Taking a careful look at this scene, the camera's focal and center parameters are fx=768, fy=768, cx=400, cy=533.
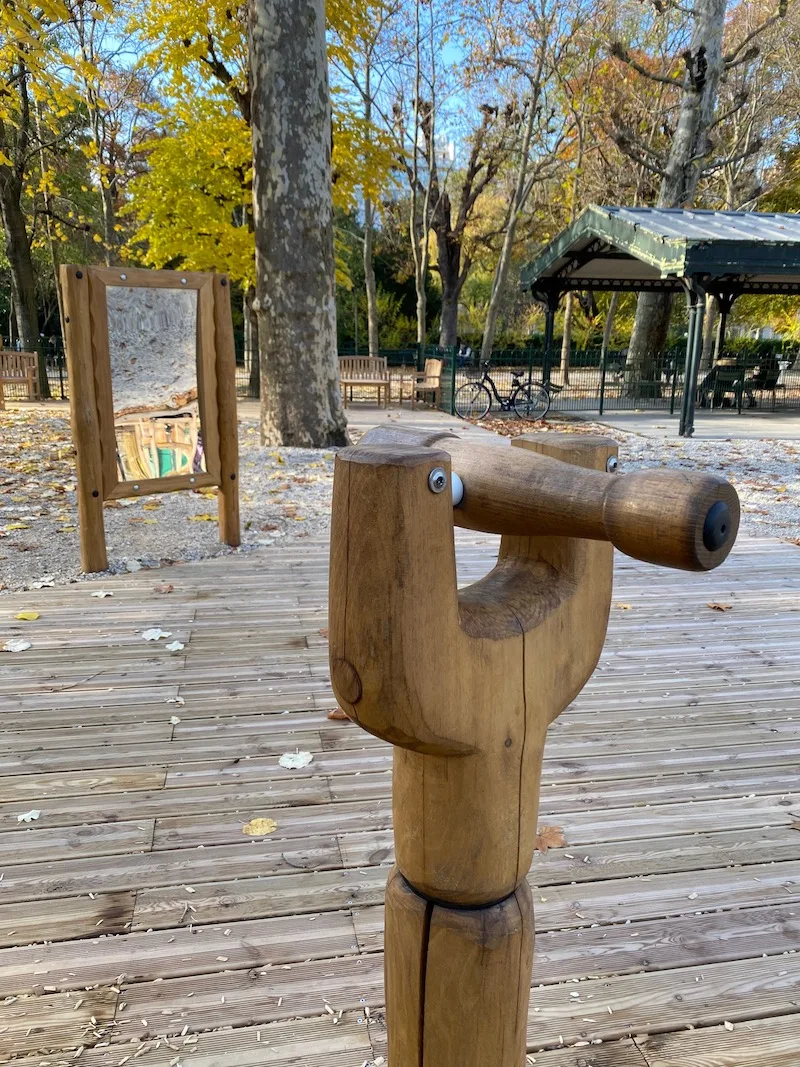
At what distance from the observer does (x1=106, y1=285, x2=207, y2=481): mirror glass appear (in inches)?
196

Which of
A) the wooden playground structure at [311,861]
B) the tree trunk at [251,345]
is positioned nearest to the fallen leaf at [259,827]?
the wooden playground structure at [311,861]

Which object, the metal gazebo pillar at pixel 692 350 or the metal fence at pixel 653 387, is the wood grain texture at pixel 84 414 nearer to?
the metal gazebo pillar at pixel 692 350

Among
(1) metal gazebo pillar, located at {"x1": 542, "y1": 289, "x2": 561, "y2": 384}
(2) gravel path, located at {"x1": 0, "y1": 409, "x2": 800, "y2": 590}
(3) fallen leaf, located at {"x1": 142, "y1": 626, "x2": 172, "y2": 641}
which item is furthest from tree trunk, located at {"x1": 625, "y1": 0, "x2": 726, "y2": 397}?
(3) fallen leaf, located at {"x1": 142, "y1": 626, "x2": 172, "y2": 641}

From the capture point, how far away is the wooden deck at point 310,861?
5.88 feet

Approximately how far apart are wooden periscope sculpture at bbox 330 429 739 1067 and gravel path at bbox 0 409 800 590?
4.46m

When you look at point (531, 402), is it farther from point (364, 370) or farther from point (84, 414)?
point (84, 414)

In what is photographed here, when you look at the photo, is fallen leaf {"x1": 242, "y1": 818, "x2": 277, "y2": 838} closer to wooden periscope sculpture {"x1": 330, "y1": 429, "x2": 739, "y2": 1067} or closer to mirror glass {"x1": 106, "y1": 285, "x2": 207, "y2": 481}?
wooden periscope sculpture {"x1": 330, "y1": 429, "x2": 739, "y2": 1067}

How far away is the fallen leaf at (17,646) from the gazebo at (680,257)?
11411mm

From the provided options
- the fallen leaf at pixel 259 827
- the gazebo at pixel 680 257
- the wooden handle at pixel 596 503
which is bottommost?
the fallen leaf at pixel 259 827

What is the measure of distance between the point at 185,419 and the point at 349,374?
13036 millimetres

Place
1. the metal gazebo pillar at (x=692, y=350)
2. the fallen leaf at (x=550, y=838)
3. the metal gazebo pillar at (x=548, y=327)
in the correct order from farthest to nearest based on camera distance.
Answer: the metal gazebo pillar at (x=548, y=327), the metal gazebo pillar at (x=692, y=350), the fallen leaf at (x=550, y=838)

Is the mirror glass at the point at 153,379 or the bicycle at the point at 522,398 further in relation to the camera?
the bicycle at the point at 522,398

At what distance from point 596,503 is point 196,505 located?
271 inches

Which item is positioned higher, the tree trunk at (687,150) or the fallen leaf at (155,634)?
the tree trunk at (687,150)
